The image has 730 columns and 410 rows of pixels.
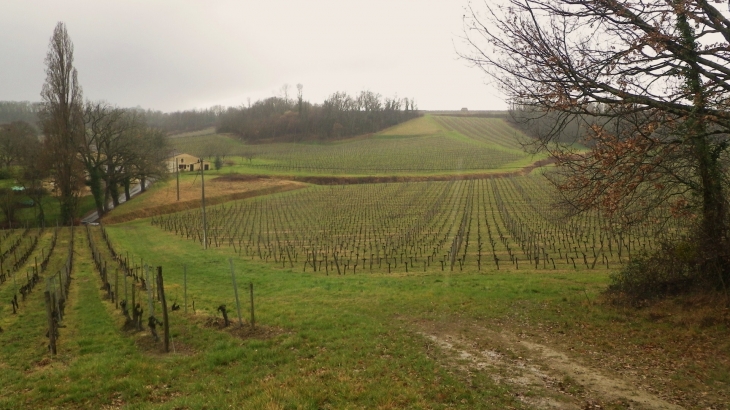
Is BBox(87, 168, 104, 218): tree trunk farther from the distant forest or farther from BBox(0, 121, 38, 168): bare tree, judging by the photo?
the distant forest

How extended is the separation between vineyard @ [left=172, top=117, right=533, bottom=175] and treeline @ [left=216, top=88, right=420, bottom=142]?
482 centimetres

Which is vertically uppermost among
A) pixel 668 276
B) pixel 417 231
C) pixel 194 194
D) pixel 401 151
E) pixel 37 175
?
pixel 401 151

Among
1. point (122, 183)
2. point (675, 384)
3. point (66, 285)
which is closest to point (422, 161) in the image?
point (122, 183)

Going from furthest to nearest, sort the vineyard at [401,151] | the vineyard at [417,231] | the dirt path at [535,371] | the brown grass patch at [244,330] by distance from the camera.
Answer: the vineyard at [401,151] → the vineyard at [417,231] → the brown grass patch at [244,330] → the dirt path at [535,371]

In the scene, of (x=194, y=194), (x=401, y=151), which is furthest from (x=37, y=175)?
(x=401, y=151)

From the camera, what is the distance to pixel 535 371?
6660 mm

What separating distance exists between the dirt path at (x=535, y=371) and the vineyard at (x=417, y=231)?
358cm

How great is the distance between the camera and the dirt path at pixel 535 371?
5598 millimetres

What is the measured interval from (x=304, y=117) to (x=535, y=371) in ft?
360

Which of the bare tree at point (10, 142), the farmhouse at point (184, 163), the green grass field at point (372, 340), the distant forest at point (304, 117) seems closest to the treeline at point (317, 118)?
the distant forest at point (304, 117)

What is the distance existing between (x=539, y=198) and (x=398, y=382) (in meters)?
40.0

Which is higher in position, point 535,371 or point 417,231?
point 535,371

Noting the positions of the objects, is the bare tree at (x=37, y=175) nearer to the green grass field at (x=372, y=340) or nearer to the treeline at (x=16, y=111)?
the green grass field at (x=372, y=340)

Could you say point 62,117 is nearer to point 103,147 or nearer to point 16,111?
point 103,147
